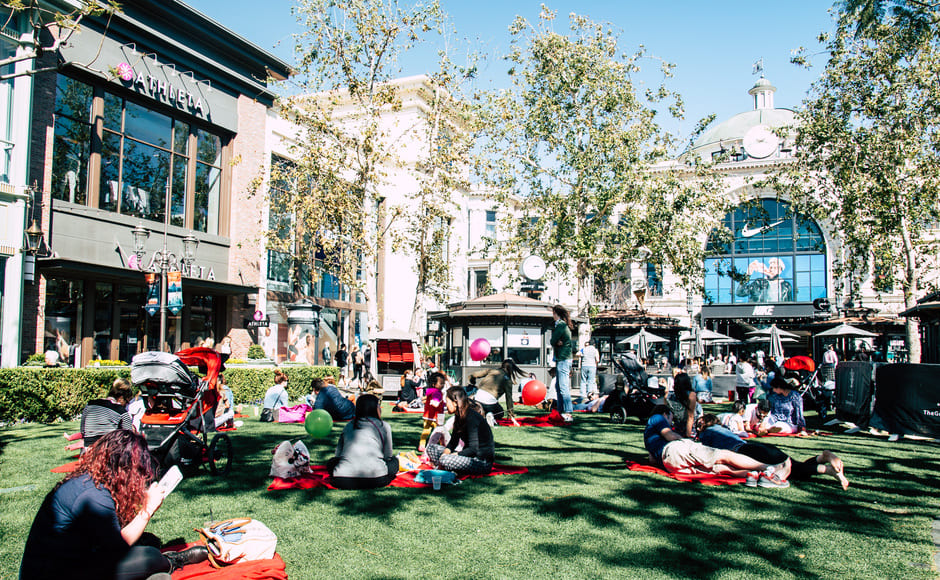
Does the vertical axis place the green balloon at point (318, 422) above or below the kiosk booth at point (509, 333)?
below

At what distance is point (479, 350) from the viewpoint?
17344 mm

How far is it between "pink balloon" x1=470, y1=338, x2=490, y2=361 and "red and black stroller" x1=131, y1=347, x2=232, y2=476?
10100 millimetres

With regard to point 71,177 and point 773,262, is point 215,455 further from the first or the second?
point 773,262

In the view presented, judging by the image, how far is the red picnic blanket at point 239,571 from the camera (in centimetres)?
408

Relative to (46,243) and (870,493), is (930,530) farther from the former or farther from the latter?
(46,243)

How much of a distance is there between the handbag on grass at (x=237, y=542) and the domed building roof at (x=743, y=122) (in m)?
51.7

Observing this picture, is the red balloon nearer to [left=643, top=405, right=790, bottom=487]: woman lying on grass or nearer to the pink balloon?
the pink balloon

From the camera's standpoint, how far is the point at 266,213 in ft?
80.7

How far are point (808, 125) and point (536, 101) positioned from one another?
9635 mm

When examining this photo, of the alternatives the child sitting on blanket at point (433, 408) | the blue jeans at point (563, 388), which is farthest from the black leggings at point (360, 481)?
the blue jeans at point (563, 388)

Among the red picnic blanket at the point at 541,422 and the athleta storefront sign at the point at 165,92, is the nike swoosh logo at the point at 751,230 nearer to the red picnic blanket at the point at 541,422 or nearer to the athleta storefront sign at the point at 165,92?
the red picnic blanket at the point at 541,422

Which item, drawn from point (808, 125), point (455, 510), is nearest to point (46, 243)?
point (455, 510)

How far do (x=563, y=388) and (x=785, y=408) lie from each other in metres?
4.09

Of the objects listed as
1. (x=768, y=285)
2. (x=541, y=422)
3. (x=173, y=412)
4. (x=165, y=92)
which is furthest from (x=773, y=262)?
(x=173, y=412)
